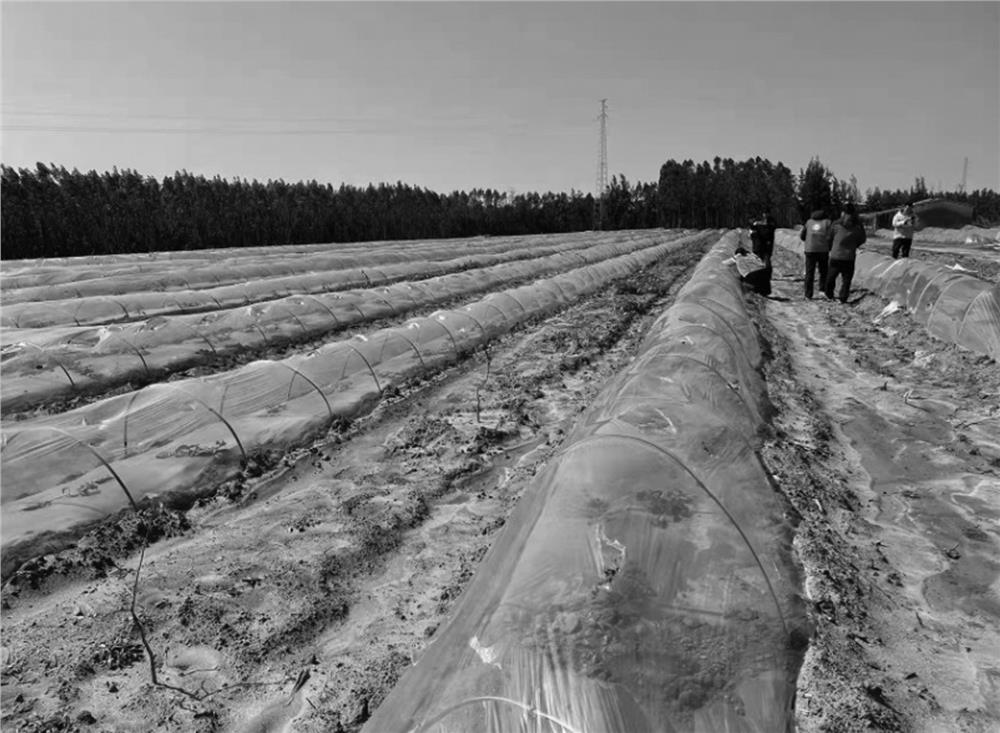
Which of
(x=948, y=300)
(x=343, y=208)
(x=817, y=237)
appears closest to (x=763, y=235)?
(x=817, y=237)

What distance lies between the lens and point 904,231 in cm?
1392

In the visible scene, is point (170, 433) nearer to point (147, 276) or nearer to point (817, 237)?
point (817, 237)

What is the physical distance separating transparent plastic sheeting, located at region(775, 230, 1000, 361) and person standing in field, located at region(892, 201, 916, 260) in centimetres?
139

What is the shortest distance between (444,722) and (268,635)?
1.75 m

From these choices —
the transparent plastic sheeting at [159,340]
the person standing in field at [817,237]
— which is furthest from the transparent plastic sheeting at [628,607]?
the person standing in field at [817,237]

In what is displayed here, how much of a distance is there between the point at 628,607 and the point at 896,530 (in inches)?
107

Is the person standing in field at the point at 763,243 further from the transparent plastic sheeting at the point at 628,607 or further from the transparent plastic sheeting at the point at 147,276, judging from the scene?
the transparent plastic sheeting at the point at 147,276

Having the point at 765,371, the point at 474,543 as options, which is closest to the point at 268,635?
the point at 474,543

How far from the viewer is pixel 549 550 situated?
2.70m

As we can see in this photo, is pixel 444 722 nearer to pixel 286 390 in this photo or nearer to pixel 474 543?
pixel 474 543

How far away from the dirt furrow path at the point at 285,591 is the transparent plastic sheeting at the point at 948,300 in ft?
18.1

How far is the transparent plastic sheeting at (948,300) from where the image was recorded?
24.9ft

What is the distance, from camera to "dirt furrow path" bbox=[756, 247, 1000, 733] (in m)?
2.69

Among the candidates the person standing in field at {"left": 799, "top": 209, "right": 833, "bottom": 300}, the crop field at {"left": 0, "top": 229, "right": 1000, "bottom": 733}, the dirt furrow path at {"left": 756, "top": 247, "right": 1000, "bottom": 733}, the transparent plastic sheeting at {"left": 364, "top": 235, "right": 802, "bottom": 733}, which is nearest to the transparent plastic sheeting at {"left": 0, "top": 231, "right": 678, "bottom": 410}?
the crop field at {"left": 0, "top": 229, "right": 1000, "bottom": 733}
